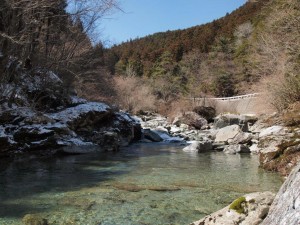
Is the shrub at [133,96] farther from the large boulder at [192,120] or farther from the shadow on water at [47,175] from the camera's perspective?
the shadow on water at [47,175]

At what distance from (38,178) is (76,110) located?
8477 mm

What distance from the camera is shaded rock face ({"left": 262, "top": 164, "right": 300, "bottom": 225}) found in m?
2.16

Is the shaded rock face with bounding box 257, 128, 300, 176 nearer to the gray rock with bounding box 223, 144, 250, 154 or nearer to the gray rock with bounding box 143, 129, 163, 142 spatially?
the gray rock with bounding box 223, 144, 250, 154

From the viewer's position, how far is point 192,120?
26.5 m

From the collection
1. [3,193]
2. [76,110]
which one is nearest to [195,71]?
[76,110]

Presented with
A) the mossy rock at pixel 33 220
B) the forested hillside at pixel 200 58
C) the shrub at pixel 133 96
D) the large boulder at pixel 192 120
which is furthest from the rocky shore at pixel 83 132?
the forested hillside at pixel 200 58

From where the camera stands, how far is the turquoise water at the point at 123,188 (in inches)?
207

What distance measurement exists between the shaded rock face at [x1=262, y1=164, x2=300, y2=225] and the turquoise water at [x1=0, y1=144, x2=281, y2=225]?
2.54m

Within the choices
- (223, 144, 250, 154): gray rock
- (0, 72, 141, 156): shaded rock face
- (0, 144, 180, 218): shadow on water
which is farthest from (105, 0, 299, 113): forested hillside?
(0, 144, 180, 218): shadow on water

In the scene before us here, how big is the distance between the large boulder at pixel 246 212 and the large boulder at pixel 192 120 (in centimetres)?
2237

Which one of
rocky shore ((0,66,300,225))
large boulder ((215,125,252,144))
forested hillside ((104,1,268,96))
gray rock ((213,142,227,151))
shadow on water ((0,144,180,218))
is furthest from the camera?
forested hillside ((104,1,268,96))

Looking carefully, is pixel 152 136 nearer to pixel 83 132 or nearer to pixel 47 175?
pixel 83 132

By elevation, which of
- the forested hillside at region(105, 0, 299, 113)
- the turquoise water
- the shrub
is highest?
the forested hillside at region(105, 0, 299, 113)

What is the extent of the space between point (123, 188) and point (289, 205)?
17.0ft
